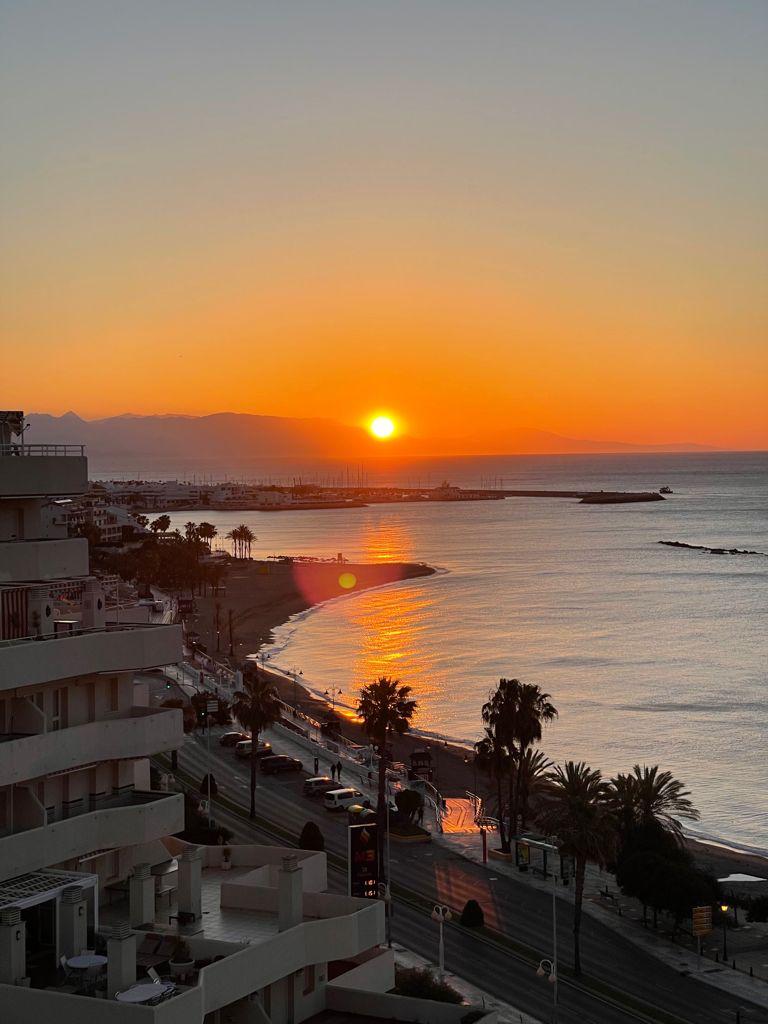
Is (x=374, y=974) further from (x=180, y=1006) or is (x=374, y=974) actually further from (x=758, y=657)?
(x=758, y=657)

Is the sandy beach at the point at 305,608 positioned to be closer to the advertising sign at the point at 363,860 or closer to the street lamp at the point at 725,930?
the street lamp at the point at 725,930

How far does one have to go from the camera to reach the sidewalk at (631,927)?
121 ft

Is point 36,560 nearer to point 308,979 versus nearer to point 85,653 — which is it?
point 85,653

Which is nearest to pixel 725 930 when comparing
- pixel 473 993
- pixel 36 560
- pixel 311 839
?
pixel 473 993

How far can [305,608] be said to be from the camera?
146 metres

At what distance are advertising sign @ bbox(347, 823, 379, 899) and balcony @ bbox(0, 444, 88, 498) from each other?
47.3ft

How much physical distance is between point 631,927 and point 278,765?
24199 millimetres

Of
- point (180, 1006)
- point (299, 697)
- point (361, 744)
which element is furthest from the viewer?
point (299, 697)

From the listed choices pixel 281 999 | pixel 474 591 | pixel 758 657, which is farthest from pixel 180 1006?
pixel 474 591

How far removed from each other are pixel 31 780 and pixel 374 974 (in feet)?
25.5

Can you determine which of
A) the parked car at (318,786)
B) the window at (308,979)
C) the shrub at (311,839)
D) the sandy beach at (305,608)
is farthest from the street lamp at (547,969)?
the parked car at (318,786)

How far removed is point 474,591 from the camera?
6063 inches

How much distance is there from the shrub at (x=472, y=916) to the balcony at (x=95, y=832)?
1871cm

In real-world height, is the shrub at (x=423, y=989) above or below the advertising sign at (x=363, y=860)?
below
